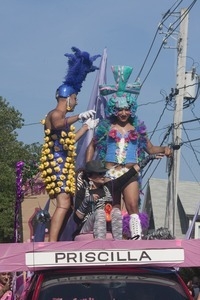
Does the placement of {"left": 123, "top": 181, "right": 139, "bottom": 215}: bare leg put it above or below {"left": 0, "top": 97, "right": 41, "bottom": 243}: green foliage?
below

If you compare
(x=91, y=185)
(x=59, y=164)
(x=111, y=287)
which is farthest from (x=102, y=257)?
(x=59, y=164)

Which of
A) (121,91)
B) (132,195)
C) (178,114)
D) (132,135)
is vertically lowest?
(132,195)

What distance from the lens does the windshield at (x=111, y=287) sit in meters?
6.12

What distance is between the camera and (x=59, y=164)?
28.3 feet

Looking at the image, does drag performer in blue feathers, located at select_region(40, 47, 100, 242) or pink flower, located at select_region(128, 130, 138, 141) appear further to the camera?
pink flower, located at select_region(128, 130, 138, 141)

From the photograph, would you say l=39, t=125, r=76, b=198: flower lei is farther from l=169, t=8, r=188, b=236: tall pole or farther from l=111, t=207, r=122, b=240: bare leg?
l=169, t=8, r=188, b=236: tall pole

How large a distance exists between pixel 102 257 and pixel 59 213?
244cm

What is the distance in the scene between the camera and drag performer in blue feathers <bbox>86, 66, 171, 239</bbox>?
335 inches

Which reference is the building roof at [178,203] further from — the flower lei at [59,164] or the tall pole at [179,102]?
the flower lei at [59,164]

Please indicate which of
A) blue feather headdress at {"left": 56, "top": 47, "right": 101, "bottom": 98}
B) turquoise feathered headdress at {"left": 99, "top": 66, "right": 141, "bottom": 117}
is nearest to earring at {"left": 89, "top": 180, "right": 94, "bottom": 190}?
turquoise feathered headdress at {"left": 99, "top": 66, "right": 141, "bottom": 117}

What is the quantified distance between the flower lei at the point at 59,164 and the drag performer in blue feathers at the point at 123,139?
387mm

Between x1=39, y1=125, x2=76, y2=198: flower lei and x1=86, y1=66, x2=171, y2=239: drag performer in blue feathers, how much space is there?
15.2 inches

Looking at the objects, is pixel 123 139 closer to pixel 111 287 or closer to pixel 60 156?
pixel 60 156

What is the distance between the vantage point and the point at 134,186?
27.8ft
